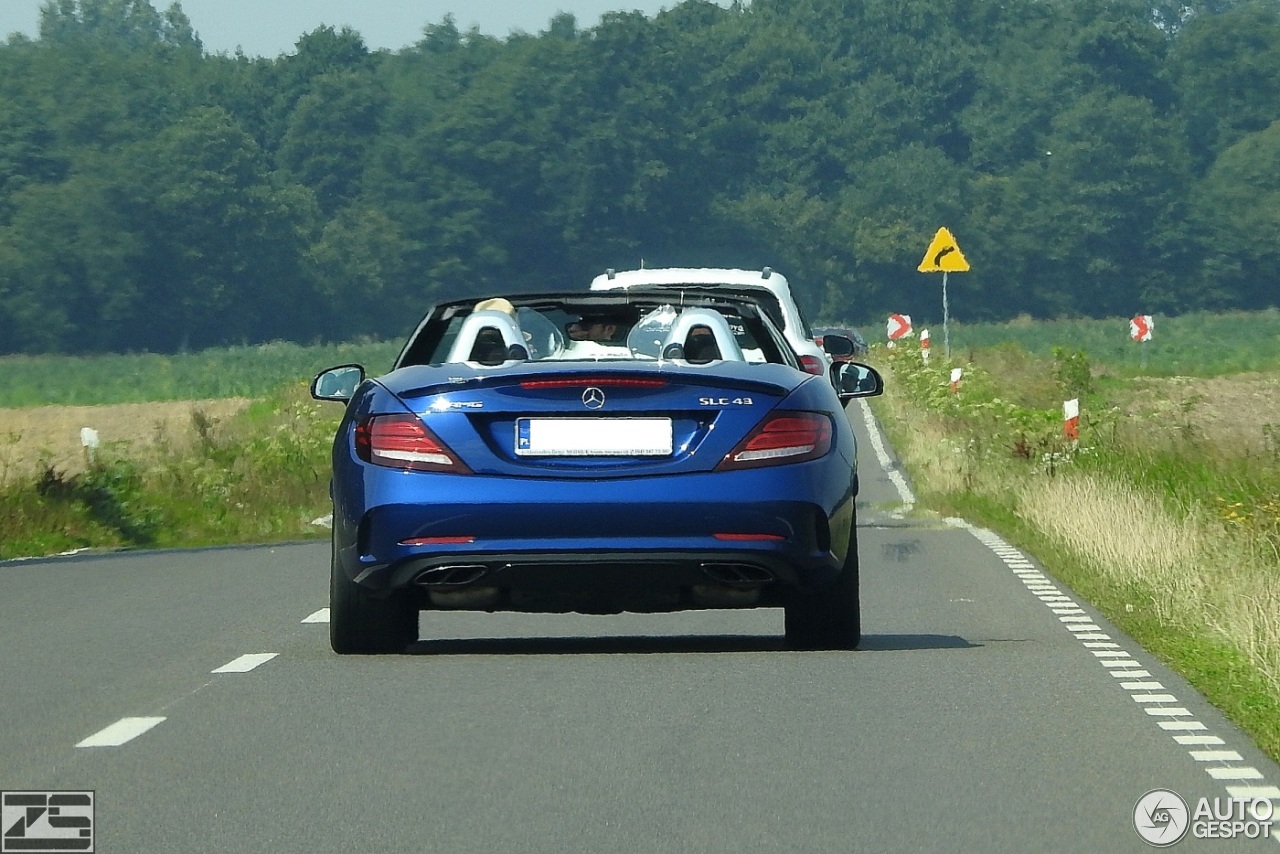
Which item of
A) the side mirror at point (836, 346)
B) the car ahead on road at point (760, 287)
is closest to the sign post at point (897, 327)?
the car ahead on road at point (760, 287)

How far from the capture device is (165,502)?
24.6m

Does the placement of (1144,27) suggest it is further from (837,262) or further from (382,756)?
(382,756)

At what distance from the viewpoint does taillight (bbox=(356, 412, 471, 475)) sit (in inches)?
391

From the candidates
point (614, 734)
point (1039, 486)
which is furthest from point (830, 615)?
point (1039, 486)

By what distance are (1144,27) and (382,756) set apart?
14832 centimetres

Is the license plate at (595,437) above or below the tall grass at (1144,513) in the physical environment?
above

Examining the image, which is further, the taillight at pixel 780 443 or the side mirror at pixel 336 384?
the side mirror at pixel 336 384

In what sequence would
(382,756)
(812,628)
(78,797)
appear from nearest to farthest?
(78,797) → (382,756) → (812,628)

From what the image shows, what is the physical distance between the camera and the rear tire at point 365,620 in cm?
1055

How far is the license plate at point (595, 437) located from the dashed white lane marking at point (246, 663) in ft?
4.98

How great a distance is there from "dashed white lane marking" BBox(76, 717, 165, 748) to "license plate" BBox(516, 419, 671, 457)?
1695mm

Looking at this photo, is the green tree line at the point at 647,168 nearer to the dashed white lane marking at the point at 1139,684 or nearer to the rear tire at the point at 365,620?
the dashed white lane marking at the point at 1139,684

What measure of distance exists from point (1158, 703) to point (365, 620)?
3.09m

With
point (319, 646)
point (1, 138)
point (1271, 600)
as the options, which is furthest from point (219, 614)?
point (1, 138)
